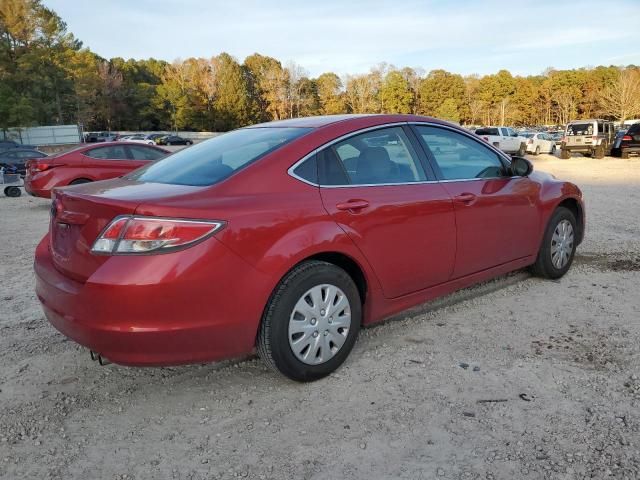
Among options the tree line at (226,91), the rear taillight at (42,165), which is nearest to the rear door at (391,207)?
the rear taillight at (42,165)

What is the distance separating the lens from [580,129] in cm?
2731

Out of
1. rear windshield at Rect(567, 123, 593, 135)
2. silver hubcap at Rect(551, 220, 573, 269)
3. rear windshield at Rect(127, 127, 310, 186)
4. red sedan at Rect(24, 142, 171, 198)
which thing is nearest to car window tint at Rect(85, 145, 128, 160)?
red sedan at Rect(24, 142, 171, 198)

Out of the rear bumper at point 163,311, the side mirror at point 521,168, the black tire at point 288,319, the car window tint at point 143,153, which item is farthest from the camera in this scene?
the car window tint at point 143,153

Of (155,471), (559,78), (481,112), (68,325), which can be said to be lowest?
(155,471)

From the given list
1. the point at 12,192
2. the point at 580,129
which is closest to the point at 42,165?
the point at 12,192

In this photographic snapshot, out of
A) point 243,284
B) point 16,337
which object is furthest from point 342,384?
point 16,337

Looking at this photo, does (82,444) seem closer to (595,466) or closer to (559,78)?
(595,466)

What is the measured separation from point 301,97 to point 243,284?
8390cm

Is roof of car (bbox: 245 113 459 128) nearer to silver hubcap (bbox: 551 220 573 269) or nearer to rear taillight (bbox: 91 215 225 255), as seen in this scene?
rear taillight (bbox: 91 215 225 255)

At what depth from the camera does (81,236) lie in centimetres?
282

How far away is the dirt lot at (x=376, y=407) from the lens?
2.45 m

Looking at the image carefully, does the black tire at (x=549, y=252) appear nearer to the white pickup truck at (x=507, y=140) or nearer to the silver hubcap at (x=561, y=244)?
the silver hubcap at (x=561, y=244)

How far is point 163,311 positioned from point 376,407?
1.26 metres

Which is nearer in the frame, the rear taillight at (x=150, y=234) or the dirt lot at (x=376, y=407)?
the dirt lot at (x=376, y=407)
